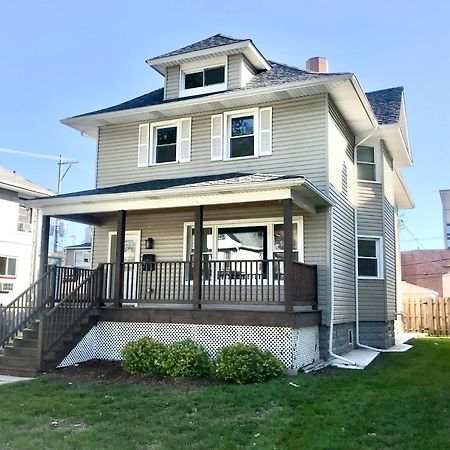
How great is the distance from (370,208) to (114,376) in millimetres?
9176

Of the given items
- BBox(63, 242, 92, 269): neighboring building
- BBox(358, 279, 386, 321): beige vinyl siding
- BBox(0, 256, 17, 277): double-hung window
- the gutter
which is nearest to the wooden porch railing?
BBox(358, 279, 386, 321): beige vinyl siding

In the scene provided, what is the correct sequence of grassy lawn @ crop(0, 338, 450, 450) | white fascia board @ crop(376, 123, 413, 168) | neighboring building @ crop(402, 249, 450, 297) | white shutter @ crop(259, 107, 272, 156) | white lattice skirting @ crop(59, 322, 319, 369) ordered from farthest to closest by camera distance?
1. neighboring building @ crop(402, 249, 450, 297)
2. white fascia board @ crop(376, 123, 413, 168)
3. white shutter @ crop(259, 107, 272, 156)
4. white lattice skirting @ crop(59, 322, 319, 369)
5. grassy lawn @ crop(0, 338, 450, 450)

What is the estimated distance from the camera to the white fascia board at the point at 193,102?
38.5 ft

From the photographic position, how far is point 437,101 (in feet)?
95.7

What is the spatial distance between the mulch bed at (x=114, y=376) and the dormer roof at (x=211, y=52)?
834cm

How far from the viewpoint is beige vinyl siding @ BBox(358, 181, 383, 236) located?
15141 millimetres

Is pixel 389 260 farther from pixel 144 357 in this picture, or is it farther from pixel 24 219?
pixel 24 219

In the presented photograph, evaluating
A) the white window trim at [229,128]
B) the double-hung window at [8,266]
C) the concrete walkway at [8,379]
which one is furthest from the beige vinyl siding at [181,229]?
the double-hung window at [8,266]

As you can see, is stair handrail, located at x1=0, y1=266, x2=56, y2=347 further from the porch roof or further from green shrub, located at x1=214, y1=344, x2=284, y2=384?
green shrub, located at x1=214, y1=344, x2=284, y2=384

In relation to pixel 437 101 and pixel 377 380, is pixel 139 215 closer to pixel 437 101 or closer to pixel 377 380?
pixel 377 380

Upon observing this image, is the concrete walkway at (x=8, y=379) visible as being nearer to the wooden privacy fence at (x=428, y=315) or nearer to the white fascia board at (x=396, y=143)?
the white fascia board at (x=396, y=143)

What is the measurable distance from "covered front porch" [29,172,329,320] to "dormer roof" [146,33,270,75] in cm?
410

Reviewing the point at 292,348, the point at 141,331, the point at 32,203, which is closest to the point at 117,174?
the point at 32,203

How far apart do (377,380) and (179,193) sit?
216 inches
